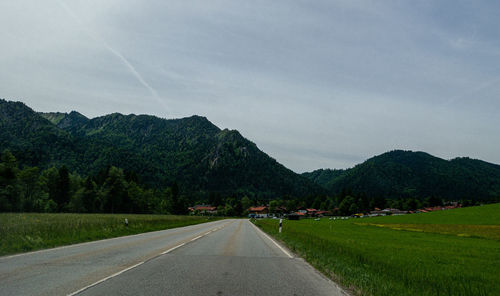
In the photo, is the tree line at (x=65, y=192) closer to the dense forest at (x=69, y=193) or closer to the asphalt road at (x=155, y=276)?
the dense forest at (x=69, y=193)

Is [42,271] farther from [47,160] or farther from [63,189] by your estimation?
[47,160]

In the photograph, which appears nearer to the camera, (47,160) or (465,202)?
(47,160)

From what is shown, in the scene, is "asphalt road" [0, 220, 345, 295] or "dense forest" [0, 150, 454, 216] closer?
"asphalt road" [0, 220, 345, 295]

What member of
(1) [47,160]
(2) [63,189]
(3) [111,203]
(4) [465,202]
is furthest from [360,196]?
(1) [47,160]

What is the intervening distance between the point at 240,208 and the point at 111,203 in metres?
98.2

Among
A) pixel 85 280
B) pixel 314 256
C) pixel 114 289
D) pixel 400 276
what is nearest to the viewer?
pixel 114 289

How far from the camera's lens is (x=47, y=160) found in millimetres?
150125

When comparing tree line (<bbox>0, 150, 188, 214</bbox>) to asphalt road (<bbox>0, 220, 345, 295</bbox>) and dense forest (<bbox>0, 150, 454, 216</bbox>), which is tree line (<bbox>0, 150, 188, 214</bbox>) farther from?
asphalt road (<bbox>0, 220, 345, 295</bbox>)

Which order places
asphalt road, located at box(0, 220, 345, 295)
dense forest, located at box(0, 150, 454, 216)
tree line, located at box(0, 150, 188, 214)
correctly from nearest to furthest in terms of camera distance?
asphalt road, located at box(0, 220, 345, 295)
tree line, located at box(0, 150, 188, 214)
dense forest, located at box(0, 150, 454, 216)

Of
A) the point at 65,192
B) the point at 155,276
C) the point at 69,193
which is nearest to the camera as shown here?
the point at 155,276

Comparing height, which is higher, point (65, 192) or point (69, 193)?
point (65, 192)

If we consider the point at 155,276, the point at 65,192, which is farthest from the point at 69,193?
the point at 155,276

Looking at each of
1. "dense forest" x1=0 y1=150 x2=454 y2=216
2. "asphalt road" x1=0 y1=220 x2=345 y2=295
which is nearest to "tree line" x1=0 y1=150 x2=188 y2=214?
"dense forest" x1=0 y1=150 x2=454 y2=216

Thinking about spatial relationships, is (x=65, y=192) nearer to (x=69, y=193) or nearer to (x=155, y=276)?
(x=69, y=193)
